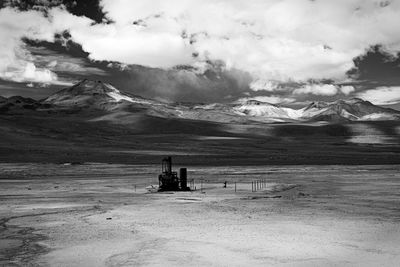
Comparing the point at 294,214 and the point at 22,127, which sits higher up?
the point at 22,127

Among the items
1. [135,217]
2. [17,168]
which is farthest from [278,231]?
[17,168]

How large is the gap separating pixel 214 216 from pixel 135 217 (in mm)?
3479

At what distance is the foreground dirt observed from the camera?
1477 centimetres

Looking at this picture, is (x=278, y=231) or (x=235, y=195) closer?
(x=278, y=231)

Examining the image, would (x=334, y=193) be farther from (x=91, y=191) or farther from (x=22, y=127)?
(x=22, y=127)

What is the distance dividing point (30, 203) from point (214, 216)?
1104 cm

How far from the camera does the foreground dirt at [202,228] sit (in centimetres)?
1477

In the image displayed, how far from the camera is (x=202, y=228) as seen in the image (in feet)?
64.4

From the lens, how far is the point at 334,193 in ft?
110

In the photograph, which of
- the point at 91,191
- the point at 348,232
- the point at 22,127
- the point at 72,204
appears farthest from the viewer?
the point at 22,127

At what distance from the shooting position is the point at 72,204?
90.4 feet

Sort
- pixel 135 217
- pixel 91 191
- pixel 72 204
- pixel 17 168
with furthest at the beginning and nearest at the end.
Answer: pixel 17 168
pixel 91 191
pixel 72 204
pixel 135 217

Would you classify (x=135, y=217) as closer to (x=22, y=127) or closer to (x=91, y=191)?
(x=91, y=191)

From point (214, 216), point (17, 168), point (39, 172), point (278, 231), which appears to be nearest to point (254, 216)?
point (214, 216)
